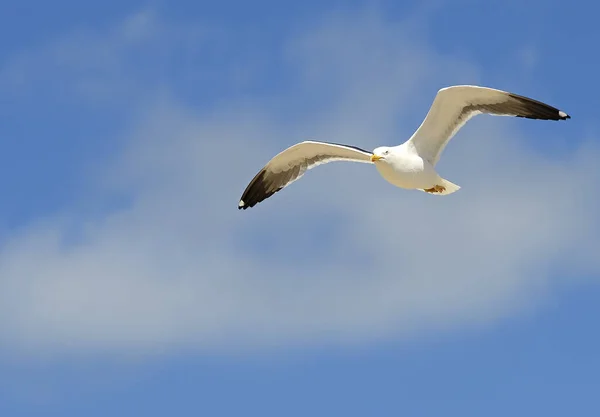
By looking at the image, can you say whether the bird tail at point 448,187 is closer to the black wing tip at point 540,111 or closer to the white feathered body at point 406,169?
the white feathered body at point 406,169

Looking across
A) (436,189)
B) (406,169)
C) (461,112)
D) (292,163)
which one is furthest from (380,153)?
(292,163)

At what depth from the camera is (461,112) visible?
619 inches

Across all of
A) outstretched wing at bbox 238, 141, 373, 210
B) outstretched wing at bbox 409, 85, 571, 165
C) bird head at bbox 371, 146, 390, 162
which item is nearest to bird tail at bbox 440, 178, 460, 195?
outstretched wing at bbox 409, 85, 571, 165

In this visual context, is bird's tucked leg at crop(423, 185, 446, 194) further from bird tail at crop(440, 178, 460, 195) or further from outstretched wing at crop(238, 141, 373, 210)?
outstretched wing at crop(238, 141, 373, 210)

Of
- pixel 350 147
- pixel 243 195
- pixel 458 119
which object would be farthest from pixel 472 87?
pixel 243 195

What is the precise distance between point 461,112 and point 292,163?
3.07 metres

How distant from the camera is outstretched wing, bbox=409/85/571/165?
1544 cm

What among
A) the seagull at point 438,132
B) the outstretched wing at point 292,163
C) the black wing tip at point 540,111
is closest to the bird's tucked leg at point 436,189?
the seagull at point 438,132

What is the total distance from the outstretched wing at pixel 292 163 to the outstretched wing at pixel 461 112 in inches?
35.9

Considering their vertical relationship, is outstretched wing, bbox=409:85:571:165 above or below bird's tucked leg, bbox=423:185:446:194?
above

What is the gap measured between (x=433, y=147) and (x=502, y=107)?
46.6 inches

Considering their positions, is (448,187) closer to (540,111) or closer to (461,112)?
(461,112)

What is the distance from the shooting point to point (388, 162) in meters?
15.4

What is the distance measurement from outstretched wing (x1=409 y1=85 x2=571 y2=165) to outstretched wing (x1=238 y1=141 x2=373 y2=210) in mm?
912
